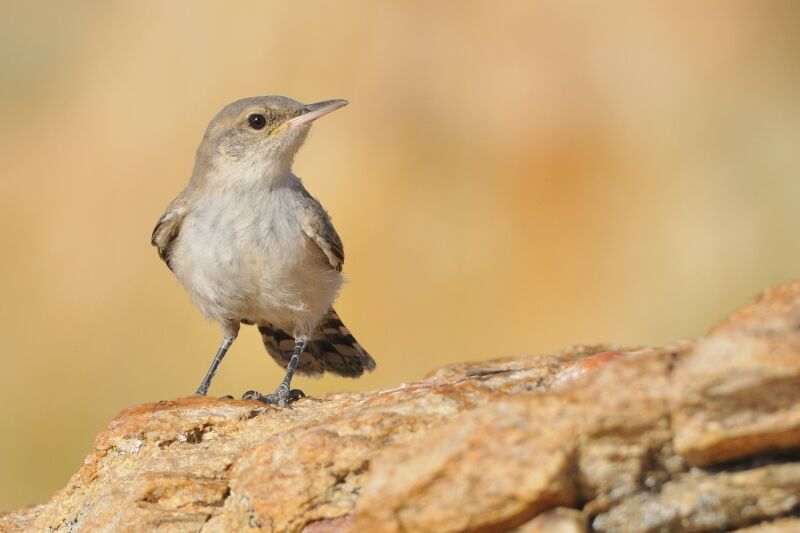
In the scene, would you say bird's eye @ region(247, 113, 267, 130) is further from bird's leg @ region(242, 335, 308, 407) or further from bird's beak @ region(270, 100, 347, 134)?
bird's leg @ region(242, 335, 308, 407)

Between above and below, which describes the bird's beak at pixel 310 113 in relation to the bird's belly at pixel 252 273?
above

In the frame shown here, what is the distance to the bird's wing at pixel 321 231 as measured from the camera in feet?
24.8

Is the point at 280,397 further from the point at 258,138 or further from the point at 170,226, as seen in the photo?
the point at 258,138

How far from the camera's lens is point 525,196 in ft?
46.2

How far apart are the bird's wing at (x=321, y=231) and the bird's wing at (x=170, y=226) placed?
2.74 feet

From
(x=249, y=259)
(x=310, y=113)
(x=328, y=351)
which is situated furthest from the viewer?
(x=328, y=351)

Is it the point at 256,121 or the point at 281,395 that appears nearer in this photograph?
the point at 281,395

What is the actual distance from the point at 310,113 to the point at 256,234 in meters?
1.00

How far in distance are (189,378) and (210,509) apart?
27.7 ft

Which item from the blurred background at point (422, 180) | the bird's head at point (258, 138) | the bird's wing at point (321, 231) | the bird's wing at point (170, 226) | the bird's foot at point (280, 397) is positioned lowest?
the bird's foot at point (280, 397)

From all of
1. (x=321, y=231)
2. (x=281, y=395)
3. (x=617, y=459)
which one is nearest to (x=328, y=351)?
(x=321, y=231)

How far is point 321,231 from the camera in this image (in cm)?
761

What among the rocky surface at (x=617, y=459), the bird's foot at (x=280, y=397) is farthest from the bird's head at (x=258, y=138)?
the rocky surface at (x=617, y=459)

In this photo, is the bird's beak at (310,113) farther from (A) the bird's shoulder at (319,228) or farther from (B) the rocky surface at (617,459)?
(B) the rocky surface at (617,459)
